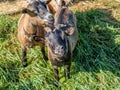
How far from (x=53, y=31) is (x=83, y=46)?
5.34 ft

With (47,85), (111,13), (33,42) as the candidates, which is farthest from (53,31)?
(111,13)

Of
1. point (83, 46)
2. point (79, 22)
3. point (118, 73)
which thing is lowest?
point (118, 73)

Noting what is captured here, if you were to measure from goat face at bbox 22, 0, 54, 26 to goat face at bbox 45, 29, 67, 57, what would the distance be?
30cm

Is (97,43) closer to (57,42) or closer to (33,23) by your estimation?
(33,23)

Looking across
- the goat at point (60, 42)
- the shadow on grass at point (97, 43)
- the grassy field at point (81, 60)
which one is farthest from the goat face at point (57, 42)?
the shadow on grass at point (97, 43)

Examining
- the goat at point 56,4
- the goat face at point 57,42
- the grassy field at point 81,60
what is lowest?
the grassy field at point 81,60

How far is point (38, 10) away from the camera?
4.80 meters

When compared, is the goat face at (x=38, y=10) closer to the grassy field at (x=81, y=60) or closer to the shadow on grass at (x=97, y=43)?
the grassy field at (x=81, y=60)

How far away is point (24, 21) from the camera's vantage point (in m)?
5.22

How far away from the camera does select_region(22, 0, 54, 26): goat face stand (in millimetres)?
4746

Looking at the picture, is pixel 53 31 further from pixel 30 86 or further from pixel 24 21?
pixel 30 86

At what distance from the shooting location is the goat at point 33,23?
4.77 metres

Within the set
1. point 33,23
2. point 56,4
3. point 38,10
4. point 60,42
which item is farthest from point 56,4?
point 60,42

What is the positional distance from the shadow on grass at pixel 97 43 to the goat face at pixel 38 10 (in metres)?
1.34
